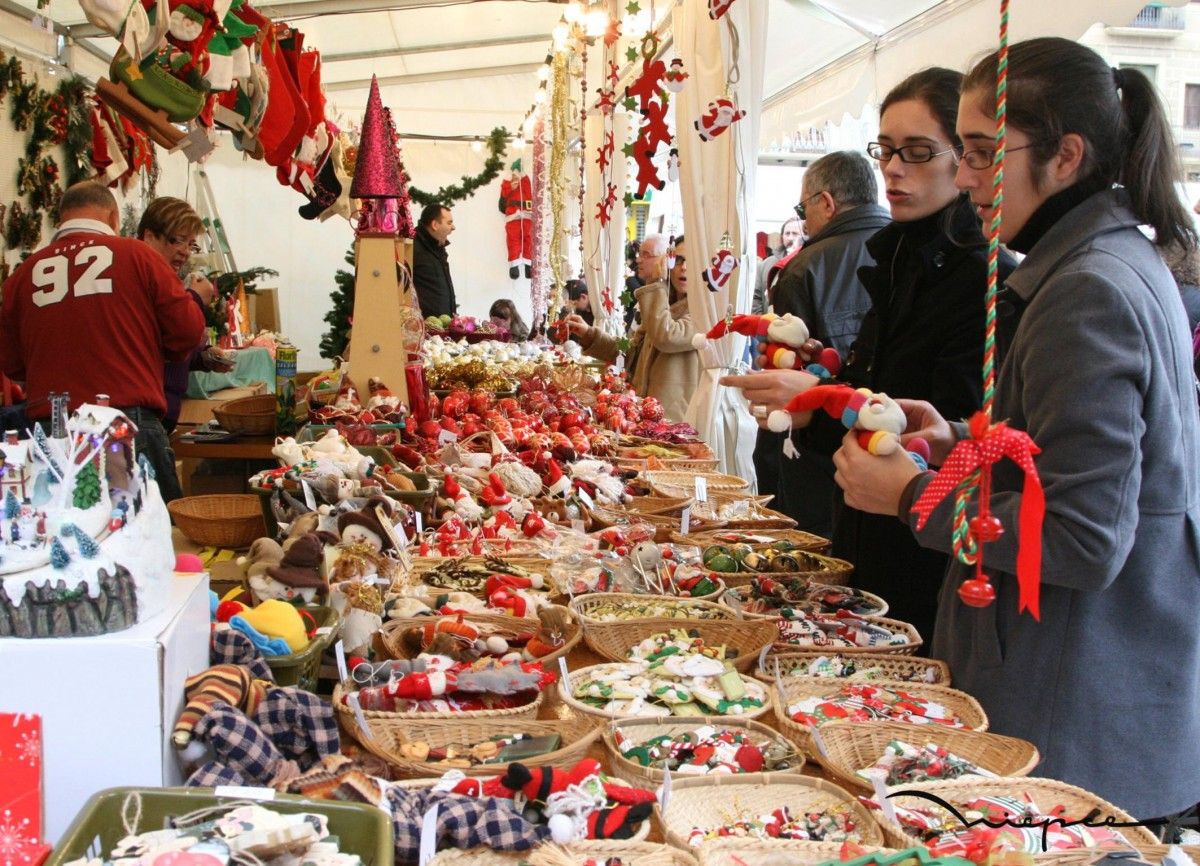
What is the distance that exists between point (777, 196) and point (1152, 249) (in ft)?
34.5

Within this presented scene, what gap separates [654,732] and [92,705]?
0.83 meters

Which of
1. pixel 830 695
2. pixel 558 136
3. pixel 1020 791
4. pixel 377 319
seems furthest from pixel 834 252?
pixel 558 136

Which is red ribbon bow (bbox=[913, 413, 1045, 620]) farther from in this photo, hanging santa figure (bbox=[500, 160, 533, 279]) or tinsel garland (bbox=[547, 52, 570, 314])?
hanging santa figure (bbox=[500, 160, 533, 279])

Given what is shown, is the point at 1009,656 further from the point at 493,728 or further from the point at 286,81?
the point at 286,81

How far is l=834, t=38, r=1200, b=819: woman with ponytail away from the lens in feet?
4.91

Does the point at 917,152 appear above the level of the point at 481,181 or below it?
below

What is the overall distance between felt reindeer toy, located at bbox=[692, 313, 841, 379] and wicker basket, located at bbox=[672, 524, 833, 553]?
770 mm

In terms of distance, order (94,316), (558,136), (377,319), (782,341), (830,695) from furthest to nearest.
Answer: (558,136) < (377,319) < (94,316) < (782,341) < (830,695)

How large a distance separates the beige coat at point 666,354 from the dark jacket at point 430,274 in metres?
2.13

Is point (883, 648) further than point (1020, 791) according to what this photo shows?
Yes

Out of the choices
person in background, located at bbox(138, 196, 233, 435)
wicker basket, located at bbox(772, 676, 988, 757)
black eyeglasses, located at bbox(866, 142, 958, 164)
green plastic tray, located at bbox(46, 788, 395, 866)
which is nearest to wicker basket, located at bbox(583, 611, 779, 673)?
wicker basket, located at bbox(772, 676, 988, 757)

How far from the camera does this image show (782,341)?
7.36 feet

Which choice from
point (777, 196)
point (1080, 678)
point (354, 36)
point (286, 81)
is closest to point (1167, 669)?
point (1080, 678)

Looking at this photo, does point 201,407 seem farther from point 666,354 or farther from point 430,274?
point 666,354
